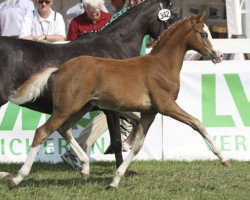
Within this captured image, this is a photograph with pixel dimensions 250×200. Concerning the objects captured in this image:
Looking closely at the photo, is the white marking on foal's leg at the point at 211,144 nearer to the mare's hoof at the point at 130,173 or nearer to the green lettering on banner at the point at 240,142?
the mare's hoof at the point at 130,173

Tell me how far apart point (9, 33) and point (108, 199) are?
4892 millimetres

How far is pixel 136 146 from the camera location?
7.89 m

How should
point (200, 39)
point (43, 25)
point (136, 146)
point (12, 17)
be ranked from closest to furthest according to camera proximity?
point (136, 146), point (200, 39), point (43, 25), point (12, 17)

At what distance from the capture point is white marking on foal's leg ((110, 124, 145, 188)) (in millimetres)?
7812

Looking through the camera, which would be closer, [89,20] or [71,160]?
[71,160]

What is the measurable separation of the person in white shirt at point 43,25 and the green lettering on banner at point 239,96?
2323 mm

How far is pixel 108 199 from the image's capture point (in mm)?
7324

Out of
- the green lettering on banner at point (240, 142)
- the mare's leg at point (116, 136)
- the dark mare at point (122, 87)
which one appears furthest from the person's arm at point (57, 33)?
the green lettering on banner at point (240, 142)

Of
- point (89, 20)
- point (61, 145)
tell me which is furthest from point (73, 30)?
point (61, 145)

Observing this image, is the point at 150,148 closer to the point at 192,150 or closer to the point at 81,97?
the point at 192,150

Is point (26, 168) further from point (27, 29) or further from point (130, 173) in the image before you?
point (27, 29)

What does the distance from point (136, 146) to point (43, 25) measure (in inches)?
125

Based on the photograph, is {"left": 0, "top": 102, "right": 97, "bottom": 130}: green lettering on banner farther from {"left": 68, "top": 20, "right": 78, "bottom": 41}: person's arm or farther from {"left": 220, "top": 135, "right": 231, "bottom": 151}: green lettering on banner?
{"left": 220, "top": 135, "right": 231, "bottom": 151}: green lettering on banner

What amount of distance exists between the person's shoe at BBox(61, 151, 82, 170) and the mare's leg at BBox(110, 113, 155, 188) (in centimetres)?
180
